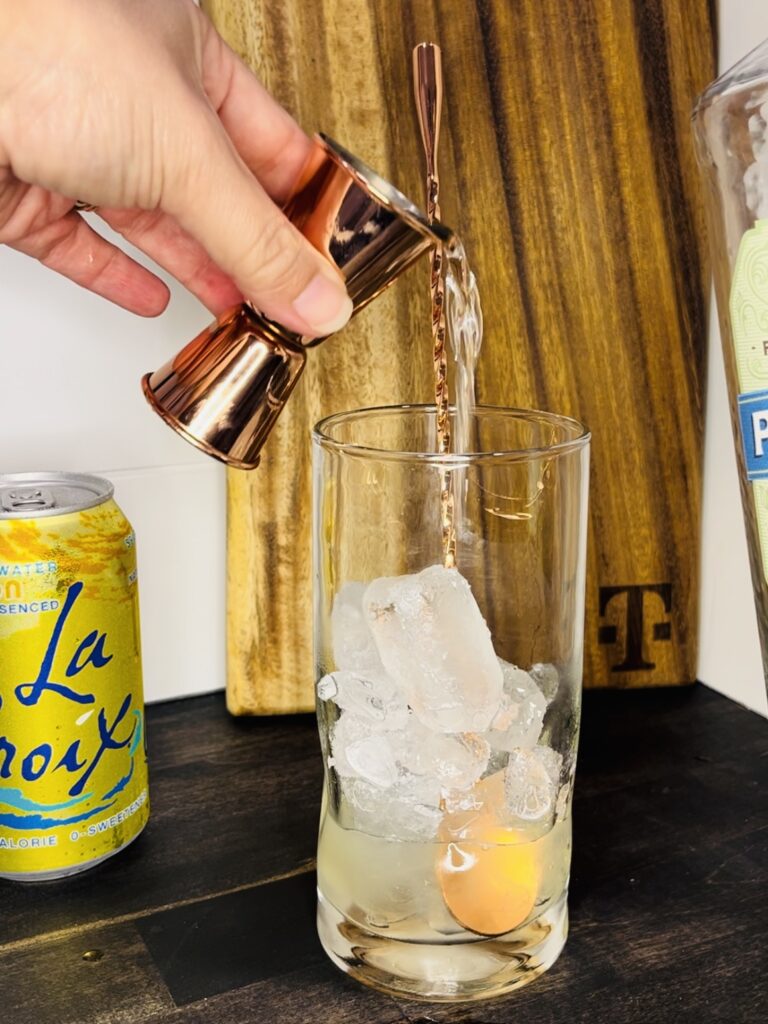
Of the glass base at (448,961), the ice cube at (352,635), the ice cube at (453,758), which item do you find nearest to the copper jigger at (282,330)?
the ice cube at (352,635)

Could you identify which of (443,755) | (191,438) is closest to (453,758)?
(443,755)

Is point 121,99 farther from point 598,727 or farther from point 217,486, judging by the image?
point 598,727

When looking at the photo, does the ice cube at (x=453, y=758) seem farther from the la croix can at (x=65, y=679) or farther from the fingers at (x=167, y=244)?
the fingers at (x=167, y=244)

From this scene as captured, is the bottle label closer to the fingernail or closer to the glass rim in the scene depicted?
the glass rim

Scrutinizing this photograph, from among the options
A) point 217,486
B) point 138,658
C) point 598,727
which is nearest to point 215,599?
point 217,486

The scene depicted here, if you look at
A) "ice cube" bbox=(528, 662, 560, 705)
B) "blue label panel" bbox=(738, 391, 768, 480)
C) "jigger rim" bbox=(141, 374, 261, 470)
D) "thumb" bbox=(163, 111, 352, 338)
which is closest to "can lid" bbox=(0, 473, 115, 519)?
"jigger rim" bbox=(141, 374, 261, 470)
